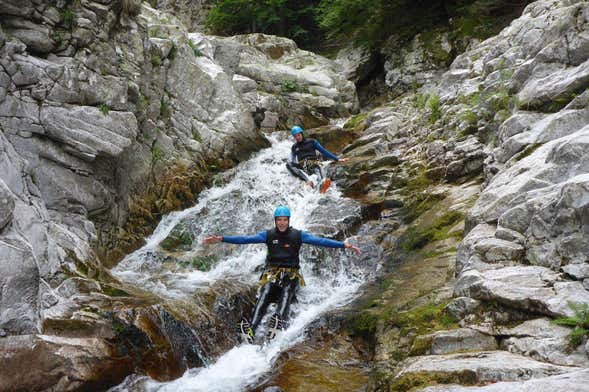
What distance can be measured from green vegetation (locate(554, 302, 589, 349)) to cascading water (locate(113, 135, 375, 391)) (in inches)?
159

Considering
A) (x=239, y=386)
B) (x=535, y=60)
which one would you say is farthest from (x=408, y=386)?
(x=535, y=60)

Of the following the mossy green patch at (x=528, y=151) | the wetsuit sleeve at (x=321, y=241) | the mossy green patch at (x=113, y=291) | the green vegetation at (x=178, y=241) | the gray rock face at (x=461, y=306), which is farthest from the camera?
the green vegetation at (x=178, y=241)

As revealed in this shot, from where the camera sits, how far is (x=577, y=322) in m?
4.11

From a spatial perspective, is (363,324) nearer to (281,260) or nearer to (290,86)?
(281,260)

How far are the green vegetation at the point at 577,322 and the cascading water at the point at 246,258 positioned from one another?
4050 millimetres

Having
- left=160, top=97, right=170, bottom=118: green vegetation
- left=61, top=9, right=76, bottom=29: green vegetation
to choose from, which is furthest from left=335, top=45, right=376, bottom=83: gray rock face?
left=61, top=9, right=76, bottom=29: green vegetation

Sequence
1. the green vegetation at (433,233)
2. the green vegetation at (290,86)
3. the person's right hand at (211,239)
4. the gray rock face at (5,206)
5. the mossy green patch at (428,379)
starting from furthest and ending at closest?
the green vegetation at (290,86) → the green vegetation at (433,233) → the person's right hand at (211,239) → the gray rock face at (5,206) → the mossy green patch at (428,379)

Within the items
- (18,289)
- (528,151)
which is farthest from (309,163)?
(18,289)

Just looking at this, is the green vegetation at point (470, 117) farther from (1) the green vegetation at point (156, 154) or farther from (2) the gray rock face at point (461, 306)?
(1) the green vegetation at point (156, 154)

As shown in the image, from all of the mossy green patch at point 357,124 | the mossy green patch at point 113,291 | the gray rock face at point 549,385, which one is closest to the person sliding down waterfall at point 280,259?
the mossy green patch at point 113,291

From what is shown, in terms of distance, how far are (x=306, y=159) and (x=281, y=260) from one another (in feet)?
23.4

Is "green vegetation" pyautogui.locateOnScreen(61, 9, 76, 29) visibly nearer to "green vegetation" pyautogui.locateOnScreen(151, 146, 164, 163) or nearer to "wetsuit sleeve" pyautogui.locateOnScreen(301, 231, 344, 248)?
"green vegetation" pyautogui.locateOnScreen(151, 146, 164, 163)

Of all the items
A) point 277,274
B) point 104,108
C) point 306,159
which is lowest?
point 277,274

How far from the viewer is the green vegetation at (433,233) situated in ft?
28.7
